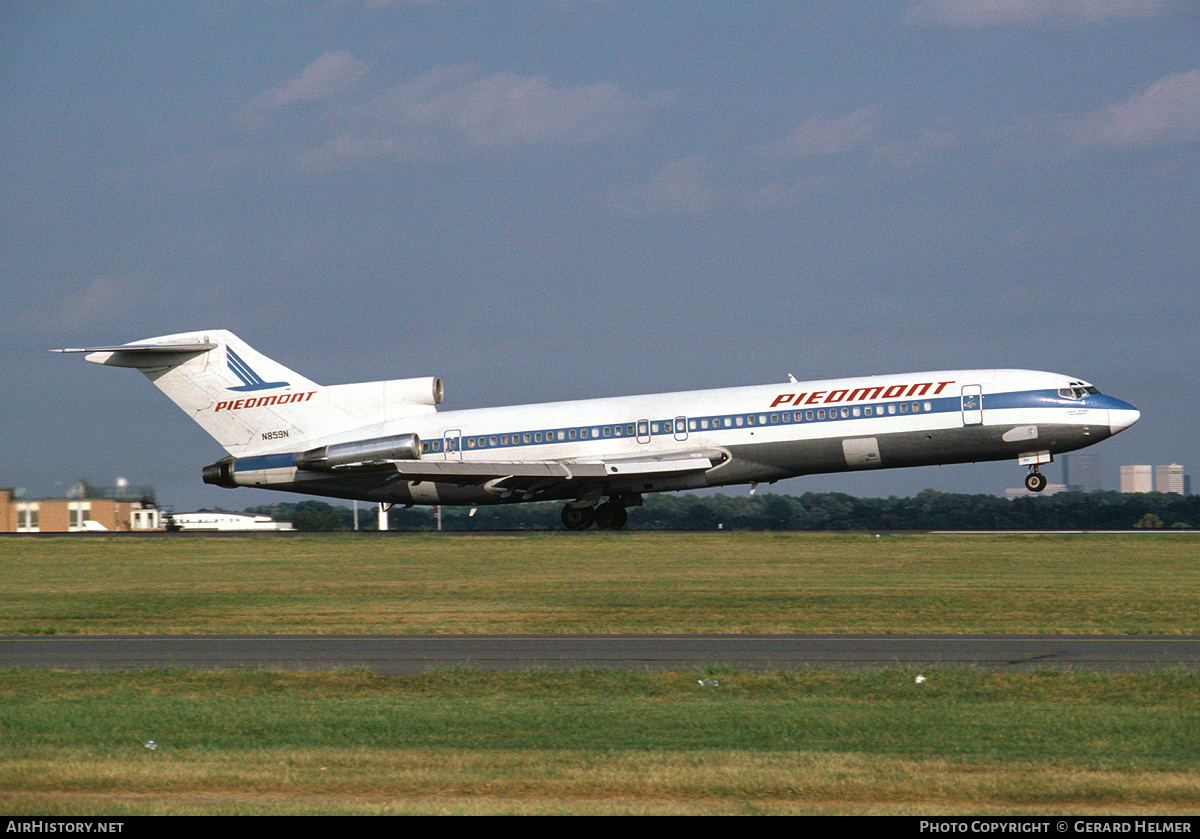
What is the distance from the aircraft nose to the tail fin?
22.2 meters

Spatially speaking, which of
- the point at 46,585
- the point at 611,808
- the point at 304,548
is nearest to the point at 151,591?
the point at 46,585

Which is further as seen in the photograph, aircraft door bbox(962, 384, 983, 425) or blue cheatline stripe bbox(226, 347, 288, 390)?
blue cheatline stripe bbox(226, 347, 288, 390)

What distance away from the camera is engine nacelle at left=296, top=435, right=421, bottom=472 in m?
42.9

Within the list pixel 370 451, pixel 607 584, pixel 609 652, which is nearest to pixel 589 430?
pixel 370 451

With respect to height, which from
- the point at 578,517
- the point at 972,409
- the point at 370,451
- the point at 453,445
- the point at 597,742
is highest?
the point at 972,409

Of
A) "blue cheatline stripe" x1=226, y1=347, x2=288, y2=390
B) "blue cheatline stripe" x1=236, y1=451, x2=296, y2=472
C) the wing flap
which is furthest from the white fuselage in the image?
"blue cheatline stripe" x1=226, y1=347, x2=288, y2=390

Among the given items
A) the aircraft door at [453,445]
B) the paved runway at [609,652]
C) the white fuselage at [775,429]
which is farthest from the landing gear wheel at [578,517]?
the paved runway at [609,652]

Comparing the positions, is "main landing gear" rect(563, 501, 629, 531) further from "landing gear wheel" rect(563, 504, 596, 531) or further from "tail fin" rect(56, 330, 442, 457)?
"tail fin" rect(56, 330, 442, 457)

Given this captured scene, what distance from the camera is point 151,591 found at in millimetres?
30531

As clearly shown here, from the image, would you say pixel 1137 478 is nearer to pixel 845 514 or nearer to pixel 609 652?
pixel 845 514

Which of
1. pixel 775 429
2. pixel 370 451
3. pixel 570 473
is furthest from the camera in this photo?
pixel 370 451

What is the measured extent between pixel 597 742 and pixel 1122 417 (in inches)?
1238

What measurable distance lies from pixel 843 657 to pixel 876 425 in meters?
21.9

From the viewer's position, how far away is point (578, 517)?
4400cm
